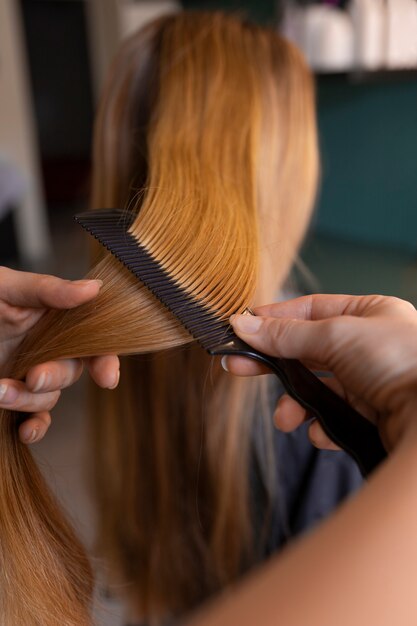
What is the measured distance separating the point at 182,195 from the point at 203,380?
36cm

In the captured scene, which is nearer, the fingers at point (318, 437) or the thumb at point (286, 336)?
the thumb at point (286, 336)

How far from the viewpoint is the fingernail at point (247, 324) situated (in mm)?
554

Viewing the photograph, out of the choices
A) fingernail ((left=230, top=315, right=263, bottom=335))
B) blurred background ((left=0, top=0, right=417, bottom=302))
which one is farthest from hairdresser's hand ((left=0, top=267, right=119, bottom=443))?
blurred background ((left=0, top=0, right=417, bottom=302))

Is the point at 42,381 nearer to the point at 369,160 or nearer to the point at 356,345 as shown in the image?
the point at 356,345

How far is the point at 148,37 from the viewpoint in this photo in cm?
96

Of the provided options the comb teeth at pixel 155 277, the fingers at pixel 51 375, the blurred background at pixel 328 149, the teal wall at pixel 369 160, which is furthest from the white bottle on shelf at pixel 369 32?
the fingers at pixel 51 375

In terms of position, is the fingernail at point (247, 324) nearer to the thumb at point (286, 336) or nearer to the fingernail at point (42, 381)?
the thumb at point (286, 336)

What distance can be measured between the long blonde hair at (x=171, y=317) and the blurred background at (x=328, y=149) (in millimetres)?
90

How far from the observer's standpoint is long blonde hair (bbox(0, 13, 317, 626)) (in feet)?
2.05

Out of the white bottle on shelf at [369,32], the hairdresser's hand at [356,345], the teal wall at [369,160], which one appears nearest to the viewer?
the hairdresser's hand at [356,345]

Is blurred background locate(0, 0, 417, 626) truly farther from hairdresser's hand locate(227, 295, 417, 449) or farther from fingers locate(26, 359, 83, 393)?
hairdresser's hand locate(227, 295, 417, 449)

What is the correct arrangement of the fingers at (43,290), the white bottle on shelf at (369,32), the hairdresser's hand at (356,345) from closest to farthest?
the hairdresser's hand at (356,345), the fingers at (43,290), the white bottle on shelf at (369,32)

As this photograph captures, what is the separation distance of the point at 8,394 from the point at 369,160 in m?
1.84

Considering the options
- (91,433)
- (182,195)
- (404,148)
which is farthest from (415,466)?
(404,148)
